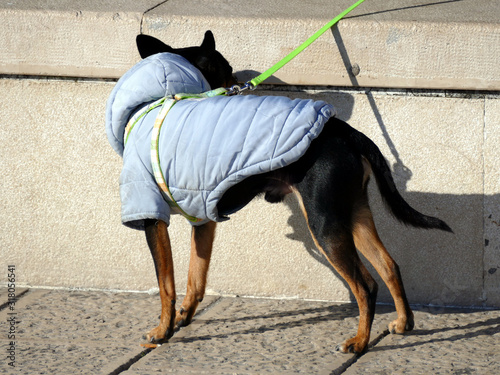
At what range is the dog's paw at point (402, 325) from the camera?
4.12 meters

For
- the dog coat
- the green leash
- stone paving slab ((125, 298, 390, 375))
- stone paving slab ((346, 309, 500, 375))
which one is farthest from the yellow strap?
stone paving slab ((346, 309, 500, 375))

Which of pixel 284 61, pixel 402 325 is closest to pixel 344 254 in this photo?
pixel 402 325

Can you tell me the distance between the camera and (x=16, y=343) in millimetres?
3998

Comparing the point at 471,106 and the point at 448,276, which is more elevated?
the point at 471,106

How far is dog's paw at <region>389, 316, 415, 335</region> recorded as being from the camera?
4121 millimetres

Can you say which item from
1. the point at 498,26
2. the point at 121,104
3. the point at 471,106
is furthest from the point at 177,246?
the point at 498,26

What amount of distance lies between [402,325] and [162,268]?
1415 millimetres

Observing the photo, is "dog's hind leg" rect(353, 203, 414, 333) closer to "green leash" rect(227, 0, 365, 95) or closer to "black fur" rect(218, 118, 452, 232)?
"black fur" rect(218, 118, 452, 232)

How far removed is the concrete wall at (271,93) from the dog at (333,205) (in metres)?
0.53

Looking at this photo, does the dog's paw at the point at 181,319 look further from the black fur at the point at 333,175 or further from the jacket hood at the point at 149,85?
the jacket hood at the point at 149,85

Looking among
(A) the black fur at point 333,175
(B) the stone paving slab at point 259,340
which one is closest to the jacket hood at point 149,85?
(A) the black fur at point 333,175

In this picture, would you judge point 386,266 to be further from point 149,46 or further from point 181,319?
point 149,46

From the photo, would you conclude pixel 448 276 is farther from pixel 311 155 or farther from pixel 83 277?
pixel 83 277

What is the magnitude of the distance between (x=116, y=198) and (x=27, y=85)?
3.20ft
